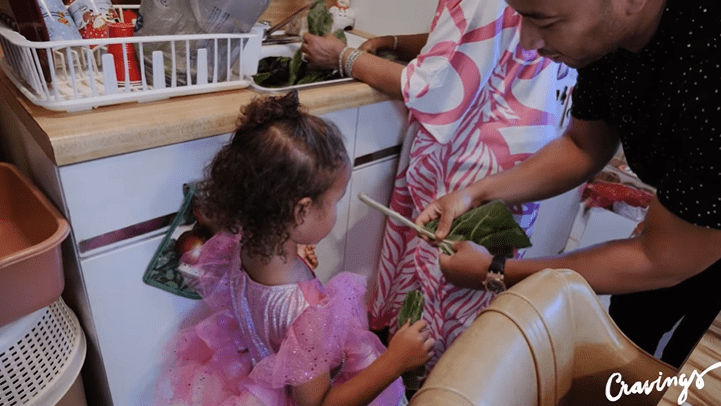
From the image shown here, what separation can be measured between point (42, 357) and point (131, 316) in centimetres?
16

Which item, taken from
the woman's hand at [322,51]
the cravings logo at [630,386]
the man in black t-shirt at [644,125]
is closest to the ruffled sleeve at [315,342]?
the man in black t-shirt at [644,125]

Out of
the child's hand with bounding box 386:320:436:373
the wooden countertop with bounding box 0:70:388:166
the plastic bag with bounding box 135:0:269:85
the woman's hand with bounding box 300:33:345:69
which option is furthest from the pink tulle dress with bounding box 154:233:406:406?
the woman's hand with bounding box 300:33:345:69

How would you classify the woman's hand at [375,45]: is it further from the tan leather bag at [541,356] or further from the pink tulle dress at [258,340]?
the tan leather bag at [541,356]

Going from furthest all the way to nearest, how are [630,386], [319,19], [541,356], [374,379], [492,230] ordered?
[319,19]
[492,230]
[374,379]
[630,386]
[541,356]

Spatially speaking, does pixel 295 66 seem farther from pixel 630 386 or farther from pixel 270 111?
pixel 630 386

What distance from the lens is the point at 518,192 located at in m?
1.06

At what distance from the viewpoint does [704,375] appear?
58 centimetres

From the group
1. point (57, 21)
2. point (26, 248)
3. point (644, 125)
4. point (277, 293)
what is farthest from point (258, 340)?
point (644, 125)

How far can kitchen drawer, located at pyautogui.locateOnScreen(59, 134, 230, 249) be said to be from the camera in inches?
29.9

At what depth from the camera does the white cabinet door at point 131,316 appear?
2.84 ft

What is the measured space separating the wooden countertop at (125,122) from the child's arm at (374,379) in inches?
18.8

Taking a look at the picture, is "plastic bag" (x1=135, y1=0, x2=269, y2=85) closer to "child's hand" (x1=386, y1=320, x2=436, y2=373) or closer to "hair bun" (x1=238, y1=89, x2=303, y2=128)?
"hair bun" (x1=238, y1=89, x2=303, y2=128)

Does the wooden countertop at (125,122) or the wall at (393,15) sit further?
the wall at (393,15)

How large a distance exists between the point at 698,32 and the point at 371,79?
63cm
